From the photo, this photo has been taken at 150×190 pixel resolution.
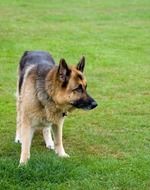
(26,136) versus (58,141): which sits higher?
(26,136)

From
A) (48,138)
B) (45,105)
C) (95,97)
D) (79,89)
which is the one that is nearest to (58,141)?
(48,138)

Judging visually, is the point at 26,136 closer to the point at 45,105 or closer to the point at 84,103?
the point at 45,105

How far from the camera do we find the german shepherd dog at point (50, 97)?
249 inches

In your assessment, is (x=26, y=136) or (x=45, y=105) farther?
(x=26, y=136)

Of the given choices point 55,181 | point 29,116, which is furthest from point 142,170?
point 29,116

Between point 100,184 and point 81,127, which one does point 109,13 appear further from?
point 100,184

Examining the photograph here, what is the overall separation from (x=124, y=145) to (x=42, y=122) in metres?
1.42

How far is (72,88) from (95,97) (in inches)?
156

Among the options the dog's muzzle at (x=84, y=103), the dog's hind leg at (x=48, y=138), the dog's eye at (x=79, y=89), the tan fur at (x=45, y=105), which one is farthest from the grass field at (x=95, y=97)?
the dog's eye at (x=79, y=89)

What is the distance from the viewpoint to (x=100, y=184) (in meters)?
5.98

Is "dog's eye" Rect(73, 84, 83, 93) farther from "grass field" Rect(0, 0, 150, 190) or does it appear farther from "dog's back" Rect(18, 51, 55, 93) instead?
"grass field" Rect(0, 0, 150, 190)

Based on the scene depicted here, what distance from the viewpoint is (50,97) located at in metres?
6.54

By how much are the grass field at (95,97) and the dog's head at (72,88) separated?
73cm

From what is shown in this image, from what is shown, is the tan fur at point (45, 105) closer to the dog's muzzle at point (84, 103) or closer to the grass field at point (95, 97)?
the dog's muzzle at point (84, 103)
